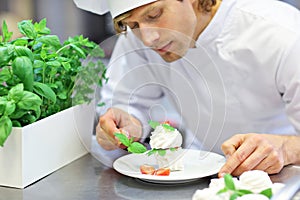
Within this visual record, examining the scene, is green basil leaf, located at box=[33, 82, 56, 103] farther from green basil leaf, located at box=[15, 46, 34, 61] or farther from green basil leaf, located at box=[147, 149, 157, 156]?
green basil leaf, located at box=[147, 149, 157, 156]

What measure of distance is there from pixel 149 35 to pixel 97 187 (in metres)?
0.32

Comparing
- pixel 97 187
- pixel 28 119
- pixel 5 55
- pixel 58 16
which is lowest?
pixel 58 16

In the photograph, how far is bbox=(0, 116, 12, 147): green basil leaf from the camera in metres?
1.02

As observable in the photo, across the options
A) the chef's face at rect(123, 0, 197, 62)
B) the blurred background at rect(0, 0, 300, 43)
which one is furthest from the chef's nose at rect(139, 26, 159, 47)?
the blurred background at rect(0, 0, 300, 43)

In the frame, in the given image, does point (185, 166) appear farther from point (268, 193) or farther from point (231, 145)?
point (268, 193)

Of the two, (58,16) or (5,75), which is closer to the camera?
(5,75)

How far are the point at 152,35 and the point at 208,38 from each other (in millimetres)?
300

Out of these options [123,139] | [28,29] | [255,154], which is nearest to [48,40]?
[28,29]

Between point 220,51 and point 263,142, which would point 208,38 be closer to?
point 220,51

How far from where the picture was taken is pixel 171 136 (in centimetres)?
110

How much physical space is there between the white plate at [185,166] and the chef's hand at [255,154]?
3 cm

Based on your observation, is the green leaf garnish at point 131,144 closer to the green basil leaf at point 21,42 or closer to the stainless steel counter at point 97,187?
the stainless steel counter at point 97,187

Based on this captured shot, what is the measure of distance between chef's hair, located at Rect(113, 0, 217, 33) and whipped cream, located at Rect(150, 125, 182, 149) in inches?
11.0

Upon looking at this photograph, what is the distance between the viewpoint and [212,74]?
47.5 inches
